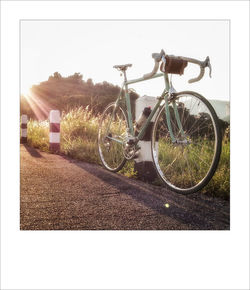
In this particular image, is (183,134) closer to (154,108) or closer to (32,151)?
(154,108)

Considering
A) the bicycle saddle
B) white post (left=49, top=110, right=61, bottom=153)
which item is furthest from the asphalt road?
white post (left=49, top=110, right=61, bottom=153)

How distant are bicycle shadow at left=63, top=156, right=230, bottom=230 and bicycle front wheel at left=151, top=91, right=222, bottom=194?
0.18 metres

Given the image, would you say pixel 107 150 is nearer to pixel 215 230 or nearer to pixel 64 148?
pixel 64 148

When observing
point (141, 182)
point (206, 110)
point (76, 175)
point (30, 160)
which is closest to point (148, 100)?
point (141, 182)

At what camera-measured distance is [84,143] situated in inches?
167

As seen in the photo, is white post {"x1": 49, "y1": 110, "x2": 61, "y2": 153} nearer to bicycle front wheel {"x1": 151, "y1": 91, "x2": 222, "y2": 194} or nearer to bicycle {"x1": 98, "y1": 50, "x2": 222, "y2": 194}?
bicycle {"x1": 98, "y1": 50, "x2": 222, "y2": 194}

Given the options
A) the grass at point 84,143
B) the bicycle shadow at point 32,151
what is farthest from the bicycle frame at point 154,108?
the bicycle shadow at point 32,151

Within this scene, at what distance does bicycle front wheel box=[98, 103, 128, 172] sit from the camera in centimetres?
309

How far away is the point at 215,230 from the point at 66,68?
1676 millimetres

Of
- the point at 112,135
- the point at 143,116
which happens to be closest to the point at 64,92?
the point at 112,135

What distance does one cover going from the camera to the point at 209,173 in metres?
1.60

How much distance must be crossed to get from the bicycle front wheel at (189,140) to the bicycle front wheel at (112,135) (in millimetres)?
922

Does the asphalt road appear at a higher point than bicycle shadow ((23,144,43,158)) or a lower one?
lower

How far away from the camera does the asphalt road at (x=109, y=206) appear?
1.97m
